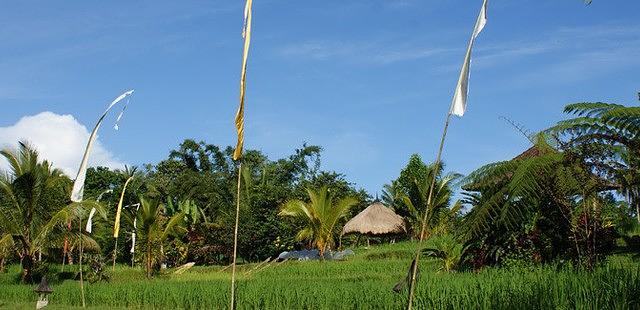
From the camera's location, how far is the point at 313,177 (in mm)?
37000

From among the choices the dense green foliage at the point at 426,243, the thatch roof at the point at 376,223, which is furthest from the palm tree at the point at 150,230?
the thatch roof at the point at 376,223

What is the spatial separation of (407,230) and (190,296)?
20.4m

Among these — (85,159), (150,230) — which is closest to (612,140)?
(85,159)

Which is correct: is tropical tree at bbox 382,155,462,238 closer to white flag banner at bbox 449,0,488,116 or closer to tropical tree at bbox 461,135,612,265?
tropical tree at bbox 461,135,612,265

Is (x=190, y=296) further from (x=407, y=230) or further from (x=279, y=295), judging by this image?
(x=407, y=230)

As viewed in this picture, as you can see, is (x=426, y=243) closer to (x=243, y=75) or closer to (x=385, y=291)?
(x=385, y=291)

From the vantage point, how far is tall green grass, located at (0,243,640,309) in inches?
227

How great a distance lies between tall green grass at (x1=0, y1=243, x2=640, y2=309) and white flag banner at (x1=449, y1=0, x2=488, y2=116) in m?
2.81

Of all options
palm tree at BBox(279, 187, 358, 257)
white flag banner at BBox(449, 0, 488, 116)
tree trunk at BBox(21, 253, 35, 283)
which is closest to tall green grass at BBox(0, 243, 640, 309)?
tree trunk at BBox(21, 253, 35, 283)

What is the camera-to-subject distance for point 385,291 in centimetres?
888

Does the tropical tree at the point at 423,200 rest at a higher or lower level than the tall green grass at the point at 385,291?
higher

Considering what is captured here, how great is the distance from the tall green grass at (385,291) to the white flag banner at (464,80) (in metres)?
2.81

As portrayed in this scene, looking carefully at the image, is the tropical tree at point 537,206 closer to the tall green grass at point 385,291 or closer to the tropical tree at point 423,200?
the tall green grass at point 385,291

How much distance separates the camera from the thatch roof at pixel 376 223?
29552 mm
